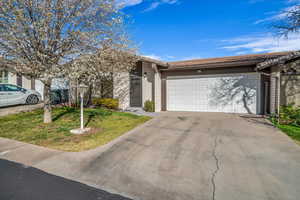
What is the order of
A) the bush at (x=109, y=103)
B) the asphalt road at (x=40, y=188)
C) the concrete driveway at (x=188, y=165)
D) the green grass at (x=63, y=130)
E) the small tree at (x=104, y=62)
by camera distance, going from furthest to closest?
1. the bush at (x=109, y=103)
2. the small tree at (x=104, y=62)
3. the green grass at (x=63, y=130)
4. the concrete driveway at (x=188, y=165)
5. the asphalt road at (x=40, y=188)

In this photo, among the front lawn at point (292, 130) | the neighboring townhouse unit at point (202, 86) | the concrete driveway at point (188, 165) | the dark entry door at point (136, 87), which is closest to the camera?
the concrete driveway at point (188, 165)

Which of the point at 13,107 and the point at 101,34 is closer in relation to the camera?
the point at 101,34

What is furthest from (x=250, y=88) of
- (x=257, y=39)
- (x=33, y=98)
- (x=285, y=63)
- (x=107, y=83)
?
(x=33, y=98)

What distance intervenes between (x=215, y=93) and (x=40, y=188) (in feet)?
29.5

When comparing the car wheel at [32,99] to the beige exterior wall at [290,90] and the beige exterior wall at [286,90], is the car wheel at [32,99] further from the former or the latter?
the beige exterior wall at [290,90]

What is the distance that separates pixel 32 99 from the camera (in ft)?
33.9

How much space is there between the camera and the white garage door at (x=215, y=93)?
8695 mm

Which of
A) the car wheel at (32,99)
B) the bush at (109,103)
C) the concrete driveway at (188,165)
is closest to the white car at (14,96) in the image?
the car wheel at (32,99)

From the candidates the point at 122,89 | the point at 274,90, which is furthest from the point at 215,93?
the point at 122,89

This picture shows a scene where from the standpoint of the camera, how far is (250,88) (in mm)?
8688

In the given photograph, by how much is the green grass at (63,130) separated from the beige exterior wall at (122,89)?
3.00m

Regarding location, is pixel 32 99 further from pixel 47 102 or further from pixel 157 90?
pixel 157 90

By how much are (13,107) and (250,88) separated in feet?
44.7

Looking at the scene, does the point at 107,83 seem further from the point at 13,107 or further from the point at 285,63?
the point at 285,63
